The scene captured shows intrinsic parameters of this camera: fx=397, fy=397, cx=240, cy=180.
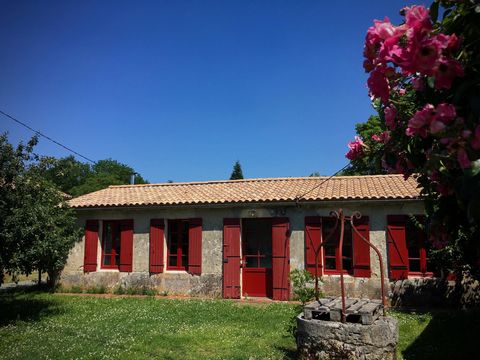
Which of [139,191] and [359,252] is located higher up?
[139,191]

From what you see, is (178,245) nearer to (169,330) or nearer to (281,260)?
Answer: (281,260)

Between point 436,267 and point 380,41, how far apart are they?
35.2 ft

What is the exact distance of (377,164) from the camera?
287 cm

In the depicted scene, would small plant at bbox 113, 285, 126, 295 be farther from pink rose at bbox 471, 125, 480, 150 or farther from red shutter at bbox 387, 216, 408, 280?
pink rose at bbox 471, 125, 480, 150

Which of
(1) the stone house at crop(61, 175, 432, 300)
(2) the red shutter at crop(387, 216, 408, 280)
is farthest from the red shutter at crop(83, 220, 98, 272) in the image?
(2) the red shutter at crop(387, 216, 408, 280)

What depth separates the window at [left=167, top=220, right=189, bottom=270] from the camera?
1309cm

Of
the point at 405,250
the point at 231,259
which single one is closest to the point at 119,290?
the point at 231,259

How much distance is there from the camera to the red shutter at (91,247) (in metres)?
13.6

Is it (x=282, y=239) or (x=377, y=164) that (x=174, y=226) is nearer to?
(x=282, y=239)

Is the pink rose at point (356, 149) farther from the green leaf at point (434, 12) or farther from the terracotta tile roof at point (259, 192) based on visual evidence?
the terracotta tile roof at point (259, 192)

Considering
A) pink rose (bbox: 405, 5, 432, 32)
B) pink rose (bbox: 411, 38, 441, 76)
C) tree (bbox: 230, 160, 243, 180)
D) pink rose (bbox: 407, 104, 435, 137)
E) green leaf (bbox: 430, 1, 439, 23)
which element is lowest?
pink rose (bbox: 407, 104, 435, 137)

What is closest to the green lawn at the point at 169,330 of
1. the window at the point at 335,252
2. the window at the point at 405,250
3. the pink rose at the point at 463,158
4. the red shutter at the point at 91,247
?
the window at the point at 405,250

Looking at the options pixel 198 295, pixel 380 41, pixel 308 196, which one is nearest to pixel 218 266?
pixel 198 295

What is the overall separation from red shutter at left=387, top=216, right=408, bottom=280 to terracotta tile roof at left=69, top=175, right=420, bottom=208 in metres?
0.77
